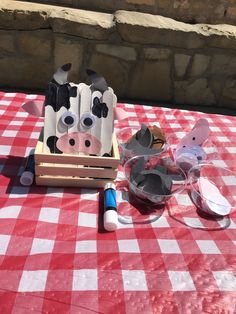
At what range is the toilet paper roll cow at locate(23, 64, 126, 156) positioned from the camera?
3.42ft

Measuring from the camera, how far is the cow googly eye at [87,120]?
105 centimetres

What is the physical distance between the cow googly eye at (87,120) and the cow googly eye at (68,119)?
3 centimetres

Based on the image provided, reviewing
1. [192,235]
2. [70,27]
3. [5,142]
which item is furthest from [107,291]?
[70,27]

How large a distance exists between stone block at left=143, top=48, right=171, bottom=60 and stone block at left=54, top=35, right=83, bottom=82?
463 millimetres

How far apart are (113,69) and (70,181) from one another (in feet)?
5.77

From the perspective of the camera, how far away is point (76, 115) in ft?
3.46

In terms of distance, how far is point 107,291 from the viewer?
75 centimetres

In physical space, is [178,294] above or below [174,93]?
above

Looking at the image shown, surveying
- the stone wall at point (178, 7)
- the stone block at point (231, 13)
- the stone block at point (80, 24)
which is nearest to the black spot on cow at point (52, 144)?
the stone block at point (80, 24)

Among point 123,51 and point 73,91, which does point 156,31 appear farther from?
point 73,91

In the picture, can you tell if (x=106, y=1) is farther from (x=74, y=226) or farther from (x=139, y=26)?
(x=74, y=226)

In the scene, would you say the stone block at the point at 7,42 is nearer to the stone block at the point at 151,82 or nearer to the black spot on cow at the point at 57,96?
the stone block at the point at 151,82

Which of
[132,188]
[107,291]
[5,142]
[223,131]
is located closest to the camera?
[107,291]

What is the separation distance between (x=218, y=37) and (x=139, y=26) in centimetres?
57
